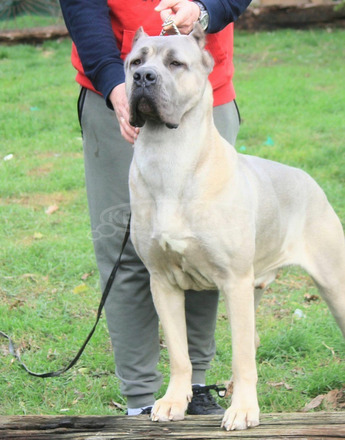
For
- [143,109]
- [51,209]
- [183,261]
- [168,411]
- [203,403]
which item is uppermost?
[143,109]

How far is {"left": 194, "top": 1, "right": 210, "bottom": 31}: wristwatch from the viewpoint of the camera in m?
2.94

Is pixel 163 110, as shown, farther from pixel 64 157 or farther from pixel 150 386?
pixel 64 157

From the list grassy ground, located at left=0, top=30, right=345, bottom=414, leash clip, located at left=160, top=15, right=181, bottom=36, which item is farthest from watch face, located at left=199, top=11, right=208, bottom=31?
grassy ground, located at left=0, top=30, right=345, bottom=414

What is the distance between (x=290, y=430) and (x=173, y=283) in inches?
28.7

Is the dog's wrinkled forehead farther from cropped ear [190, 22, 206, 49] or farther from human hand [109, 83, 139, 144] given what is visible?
human hand [109, 83, 139, 144]

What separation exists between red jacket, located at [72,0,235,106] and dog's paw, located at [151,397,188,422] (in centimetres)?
131

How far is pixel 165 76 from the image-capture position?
2547 mm

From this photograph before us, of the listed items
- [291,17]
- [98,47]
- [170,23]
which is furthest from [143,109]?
[291,17]

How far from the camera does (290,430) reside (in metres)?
2.60

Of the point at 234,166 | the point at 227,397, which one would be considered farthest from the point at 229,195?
the point at 227,397

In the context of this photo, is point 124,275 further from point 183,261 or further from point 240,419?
point 240,419

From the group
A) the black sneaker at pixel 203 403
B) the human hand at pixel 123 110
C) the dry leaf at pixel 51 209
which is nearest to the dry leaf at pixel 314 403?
the black sneaker at pixel 203 403

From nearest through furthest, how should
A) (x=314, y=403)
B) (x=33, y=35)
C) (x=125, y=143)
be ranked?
(x=125, y=143) → (x=314, y=403) → (x=33, y=35)

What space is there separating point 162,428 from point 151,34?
5.21ft
